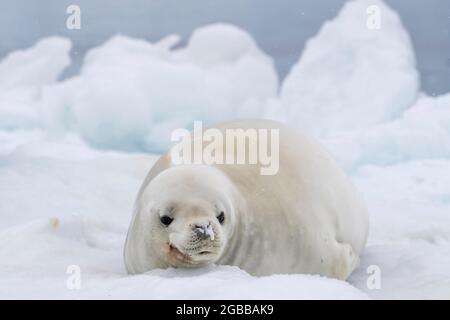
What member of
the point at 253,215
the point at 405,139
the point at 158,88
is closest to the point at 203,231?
the point at 253,215

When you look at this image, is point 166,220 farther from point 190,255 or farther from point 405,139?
point 405,139

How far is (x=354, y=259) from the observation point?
2.20 meters

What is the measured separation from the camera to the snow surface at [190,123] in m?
2.61

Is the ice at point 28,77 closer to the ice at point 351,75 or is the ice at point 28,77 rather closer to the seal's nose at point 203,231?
the ice at point 351,75

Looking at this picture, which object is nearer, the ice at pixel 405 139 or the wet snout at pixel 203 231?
the wet snout at pixel 203 231

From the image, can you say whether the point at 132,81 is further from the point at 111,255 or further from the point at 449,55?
the point at 111,255

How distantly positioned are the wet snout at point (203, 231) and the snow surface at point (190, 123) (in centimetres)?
65

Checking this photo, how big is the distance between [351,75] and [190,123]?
1239 millimetres

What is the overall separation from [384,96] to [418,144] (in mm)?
798

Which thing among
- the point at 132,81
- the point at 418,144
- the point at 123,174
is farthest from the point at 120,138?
the point at 418,144

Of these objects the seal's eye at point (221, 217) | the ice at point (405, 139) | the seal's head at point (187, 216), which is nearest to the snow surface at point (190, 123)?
the ice at point (405, 139)

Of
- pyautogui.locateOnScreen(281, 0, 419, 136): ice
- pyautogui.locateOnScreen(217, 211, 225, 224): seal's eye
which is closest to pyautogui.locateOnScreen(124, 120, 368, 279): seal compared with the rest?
pyautogui.locateOnScreen(217, 211, 225, 224): seal's eye

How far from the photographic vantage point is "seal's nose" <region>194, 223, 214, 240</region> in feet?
5.13
